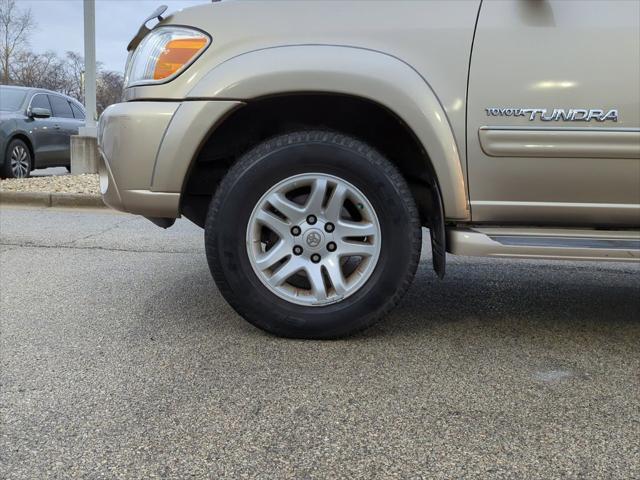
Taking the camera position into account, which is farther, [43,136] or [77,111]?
[77,111]

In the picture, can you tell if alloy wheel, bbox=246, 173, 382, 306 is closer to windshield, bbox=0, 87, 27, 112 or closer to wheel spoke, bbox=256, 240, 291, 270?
Result: wheel spoke, bbox=256, 240, 291, 270

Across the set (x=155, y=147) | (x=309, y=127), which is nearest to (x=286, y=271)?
(x=309, y=127)

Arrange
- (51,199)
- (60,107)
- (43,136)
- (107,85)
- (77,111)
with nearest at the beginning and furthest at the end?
1. (51,199)
2. (43,136)
3. (60,107)
4. (77,111)
5. (107,85)

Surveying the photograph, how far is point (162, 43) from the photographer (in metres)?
2.61

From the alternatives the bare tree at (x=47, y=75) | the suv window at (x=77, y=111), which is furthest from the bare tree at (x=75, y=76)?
the suv window at (x=77, y=111)

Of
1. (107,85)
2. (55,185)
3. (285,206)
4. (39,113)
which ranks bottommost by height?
(55,185)

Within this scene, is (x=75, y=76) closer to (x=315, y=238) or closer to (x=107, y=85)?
(x=107, y=85)

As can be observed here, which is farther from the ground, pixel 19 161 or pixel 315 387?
pixel 19 161

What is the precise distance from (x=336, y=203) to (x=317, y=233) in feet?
0.53

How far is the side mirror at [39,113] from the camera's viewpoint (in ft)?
30.9

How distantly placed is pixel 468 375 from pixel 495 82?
4.13 ft

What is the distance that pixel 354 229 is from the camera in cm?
258

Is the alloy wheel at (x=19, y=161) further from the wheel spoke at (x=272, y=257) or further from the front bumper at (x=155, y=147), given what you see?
the wheel spoke at (x=272, y=257)

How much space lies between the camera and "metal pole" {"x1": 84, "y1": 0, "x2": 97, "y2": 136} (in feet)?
31.5
